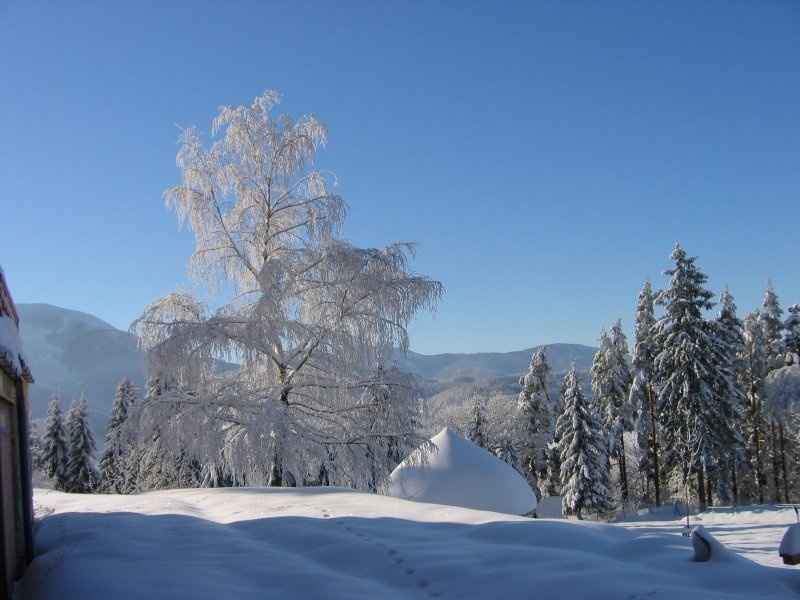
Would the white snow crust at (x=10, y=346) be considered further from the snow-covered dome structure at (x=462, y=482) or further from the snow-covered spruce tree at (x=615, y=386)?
the snow-covered spruce tree at (x=615, y=386)

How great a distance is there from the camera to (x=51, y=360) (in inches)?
7411

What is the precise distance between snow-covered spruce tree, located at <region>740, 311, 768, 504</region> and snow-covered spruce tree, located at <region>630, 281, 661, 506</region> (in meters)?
4.46

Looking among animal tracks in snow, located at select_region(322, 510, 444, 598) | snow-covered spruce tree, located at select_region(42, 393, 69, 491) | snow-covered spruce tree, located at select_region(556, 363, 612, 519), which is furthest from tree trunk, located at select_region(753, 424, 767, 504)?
snow-covered spruce tree, located at select_region(42, 393, 69, 491)

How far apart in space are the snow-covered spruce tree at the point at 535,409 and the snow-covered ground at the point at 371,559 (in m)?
28.1

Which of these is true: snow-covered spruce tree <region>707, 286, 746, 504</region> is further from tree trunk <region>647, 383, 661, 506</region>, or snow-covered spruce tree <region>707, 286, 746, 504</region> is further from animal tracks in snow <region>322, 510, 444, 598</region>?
animal tracks in snow <region>322, 510, 444, 598</region>

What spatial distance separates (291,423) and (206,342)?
2155mm

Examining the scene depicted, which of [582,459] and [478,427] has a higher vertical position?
[478,427]

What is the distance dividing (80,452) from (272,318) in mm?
25334

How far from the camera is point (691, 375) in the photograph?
87.3 ft

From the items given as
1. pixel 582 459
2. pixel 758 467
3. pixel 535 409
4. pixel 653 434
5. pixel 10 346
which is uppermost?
pixel 535 409

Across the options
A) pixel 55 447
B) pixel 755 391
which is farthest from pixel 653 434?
pixel 55 447

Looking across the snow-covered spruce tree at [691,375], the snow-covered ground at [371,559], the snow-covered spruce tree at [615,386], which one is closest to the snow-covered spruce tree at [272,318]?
the snow-covered ground at [371,559]

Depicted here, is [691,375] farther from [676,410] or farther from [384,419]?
[384,419]

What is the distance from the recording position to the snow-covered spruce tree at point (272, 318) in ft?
39.0
